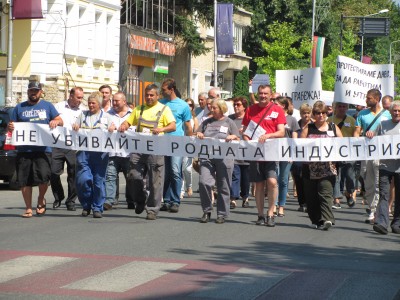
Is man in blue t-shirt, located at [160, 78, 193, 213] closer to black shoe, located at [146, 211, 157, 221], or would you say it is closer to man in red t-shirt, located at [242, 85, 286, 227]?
black shoe, located at [146, 211, 157, 221]

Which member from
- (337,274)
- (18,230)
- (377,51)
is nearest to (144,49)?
(18,230)

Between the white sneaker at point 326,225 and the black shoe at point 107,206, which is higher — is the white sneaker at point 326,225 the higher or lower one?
the lower one

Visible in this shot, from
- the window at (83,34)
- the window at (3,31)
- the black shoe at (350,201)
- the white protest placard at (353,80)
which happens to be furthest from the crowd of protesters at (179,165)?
the window at (83,34)

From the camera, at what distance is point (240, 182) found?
18.4m

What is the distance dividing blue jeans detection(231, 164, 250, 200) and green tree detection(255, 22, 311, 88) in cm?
4258

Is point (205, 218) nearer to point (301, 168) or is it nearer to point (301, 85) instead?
point (301, 168)

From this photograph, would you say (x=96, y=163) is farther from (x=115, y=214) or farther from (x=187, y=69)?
(x=187, y=69)

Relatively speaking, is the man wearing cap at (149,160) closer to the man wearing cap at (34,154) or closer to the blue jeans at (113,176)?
the man wearing cap at (34,154)

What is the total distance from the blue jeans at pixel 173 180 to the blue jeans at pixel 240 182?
1.62 meters

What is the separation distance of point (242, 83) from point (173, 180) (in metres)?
50.8

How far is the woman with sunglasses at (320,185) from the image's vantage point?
46.5 ft

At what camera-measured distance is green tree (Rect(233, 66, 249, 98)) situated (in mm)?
66312

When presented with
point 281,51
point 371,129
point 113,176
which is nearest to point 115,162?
point 113,176

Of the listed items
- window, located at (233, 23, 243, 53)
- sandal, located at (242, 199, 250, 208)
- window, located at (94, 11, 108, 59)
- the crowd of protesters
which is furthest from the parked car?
window, located at (233, 23, 243, 53)
